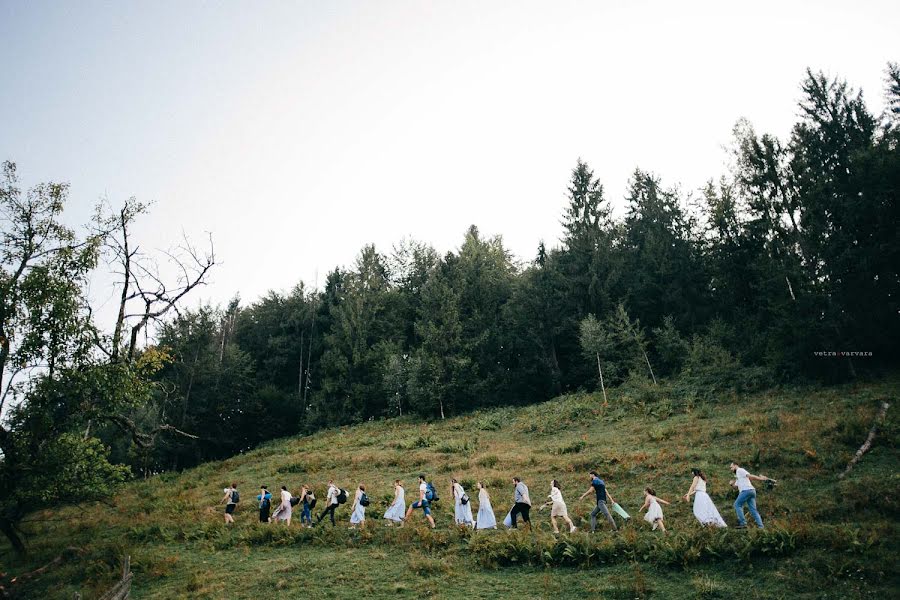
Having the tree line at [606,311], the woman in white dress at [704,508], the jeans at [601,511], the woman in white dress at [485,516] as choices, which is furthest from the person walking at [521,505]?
the tree line at [606,311]

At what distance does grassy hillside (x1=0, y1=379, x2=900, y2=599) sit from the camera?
1048 centimetres

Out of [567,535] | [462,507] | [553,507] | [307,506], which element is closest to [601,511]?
[553,507]

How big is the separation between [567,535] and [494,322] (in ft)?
137

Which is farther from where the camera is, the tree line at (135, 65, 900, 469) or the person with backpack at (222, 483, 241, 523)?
the tree line at (135, 65, 900, 469)

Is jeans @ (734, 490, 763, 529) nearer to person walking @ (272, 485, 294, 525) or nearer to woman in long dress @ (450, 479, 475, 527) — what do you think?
woman in long dress @ (450, 479, 475, 527)

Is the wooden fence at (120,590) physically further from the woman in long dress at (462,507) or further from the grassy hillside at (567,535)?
the woman in long dress at (462,507)

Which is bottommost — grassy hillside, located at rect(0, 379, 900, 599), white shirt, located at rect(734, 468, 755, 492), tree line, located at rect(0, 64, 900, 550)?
grassy hillside, located at rect(0, 379, 900, 599)

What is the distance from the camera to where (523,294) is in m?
51.0

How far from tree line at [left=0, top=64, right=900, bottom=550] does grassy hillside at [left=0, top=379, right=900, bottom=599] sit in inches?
156

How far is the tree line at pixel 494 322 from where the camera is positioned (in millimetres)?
17250

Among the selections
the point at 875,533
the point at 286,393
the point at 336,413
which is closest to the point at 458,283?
the point at 336,413

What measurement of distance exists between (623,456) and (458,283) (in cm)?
3451

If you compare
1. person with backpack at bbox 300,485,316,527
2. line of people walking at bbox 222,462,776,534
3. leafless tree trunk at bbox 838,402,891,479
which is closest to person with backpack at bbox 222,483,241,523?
line of people walking at bbox 222,462,776,534

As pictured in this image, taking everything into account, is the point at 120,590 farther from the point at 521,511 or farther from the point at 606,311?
the point at 606,311
